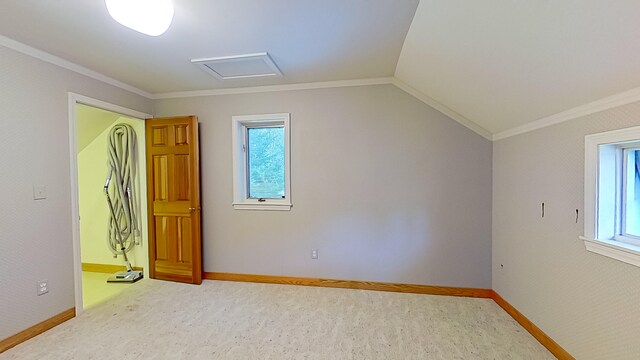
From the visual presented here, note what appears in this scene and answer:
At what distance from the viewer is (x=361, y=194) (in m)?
3.04

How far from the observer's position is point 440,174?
2.88 m

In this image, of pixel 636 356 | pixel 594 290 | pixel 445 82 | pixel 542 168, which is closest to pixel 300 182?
pixel 445 82

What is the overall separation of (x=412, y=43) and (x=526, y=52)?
0.81 meters

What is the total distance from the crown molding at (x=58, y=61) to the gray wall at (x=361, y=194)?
71 cm

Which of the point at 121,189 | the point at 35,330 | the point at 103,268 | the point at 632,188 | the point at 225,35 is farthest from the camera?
the point at 103,268

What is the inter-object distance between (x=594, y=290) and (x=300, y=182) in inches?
99.6

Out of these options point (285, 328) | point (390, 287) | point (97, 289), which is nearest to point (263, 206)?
point (285, 328)

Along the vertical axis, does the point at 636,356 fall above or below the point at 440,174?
below

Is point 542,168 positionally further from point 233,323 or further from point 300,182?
point 233,323

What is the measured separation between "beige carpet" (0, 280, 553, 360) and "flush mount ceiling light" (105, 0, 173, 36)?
2.17 metres

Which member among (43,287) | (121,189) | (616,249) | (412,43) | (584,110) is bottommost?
(43,287)

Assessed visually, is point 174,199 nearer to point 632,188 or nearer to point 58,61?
point 58,61

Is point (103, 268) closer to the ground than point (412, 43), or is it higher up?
closer to the ground

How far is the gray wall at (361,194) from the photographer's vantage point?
285 cm
